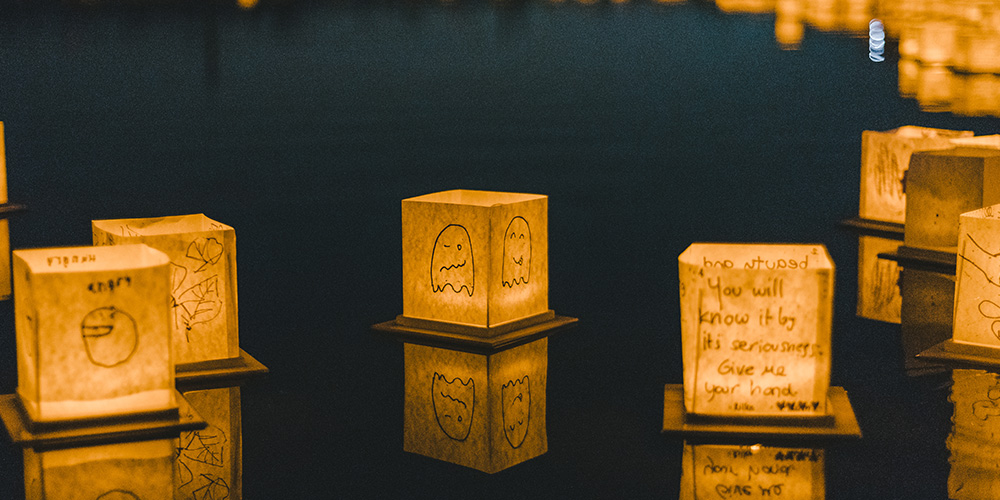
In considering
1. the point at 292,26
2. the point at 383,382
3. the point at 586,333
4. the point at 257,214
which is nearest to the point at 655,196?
the point at 257,214

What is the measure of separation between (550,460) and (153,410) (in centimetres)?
152

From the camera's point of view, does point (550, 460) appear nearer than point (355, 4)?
Yes

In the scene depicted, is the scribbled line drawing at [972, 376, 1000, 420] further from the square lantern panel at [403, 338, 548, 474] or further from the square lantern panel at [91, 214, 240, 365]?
the square lantern panel at [91, 214, 240, 365]

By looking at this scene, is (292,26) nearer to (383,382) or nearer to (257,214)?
(257,214)

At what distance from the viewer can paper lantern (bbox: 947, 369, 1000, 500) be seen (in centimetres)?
449

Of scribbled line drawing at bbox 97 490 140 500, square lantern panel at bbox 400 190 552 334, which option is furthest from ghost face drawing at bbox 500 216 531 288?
scribbled line drawing at bbox 97 490 140 500

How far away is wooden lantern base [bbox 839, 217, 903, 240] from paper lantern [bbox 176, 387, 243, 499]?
555cm

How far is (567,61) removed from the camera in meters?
24.6

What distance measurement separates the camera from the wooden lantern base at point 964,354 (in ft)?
19.4

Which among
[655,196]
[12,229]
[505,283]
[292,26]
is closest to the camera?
[505,283]

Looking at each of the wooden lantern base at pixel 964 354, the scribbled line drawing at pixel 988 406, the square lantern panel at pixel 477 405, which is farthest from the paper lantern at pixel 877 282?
the square lantern panel at pixel 477 405

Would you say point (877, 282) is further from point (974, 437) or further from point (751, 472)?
point (751, 472)

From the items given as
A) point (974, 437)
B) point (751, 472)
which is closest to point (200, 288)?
point (751, 472)

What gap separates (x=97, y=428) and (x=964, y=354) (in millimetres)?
3759
